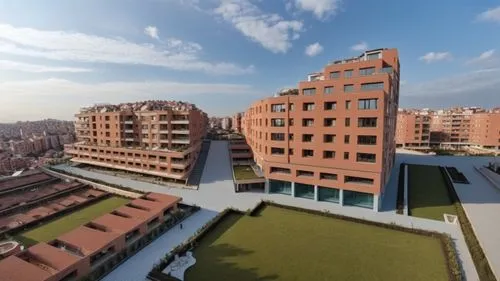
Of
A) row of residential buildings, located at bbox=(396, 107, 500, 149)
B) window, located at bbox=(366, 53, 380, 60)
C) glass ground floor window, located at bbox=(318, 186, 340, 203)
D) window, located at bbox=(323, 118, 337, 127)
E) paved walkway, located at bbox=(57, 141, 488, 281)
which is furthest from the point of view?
row of residential buildings, located at bbox=(396, 107, 500, 149)

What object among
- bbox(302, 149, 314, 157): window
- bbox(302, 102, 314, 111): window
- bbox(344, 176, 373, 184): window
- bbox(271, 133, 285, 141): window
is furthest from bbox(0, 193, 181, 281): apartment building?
bbox(344, 176, 373, 184): window

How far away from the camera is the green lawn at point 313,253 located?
21.8 metres

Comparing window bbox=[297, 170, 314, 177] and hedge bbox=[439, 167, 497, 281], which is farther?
window bbox=[297, 170, 314, 177]

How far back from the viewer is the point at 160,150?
5256 centimetres

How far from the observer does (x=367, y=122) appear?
35.3 m

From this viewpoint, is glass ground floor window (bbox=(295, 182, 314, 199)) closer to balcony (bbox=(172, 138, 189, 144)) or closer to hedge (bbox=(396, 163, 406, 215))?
hedge (bbox=(396, 163, 406, 215))

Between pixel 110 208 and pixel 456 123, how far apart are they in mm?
135384

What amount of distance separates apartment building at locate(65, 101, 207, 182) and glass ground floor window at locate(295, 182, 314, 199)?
2259 centimetres

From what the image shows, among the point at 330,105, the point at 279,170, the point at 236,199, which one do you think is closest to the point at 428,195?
the point at 330,105

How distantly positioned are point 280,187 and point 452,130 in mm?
109310

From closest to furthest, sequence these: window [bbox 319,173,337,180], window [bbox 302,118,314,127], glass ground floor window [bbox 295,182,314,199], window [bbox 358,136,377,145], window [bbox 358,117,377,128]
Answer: window [bbox 358,117,377,128]
window [bbox 358,136,377,145]
window [bbox 319,173,337,180]
window [bbox 302,118,314,127]
glass ground floor window [bbox 295,182,314,199]

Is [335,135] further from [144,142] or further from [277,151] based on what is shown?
[144,142]

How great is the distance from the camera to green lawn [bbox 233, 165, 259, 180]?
45.9 metres

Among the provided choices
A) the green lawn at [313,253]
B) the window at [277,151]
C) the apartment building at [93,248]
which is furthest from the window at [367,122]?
the apartment building at [93,248]
